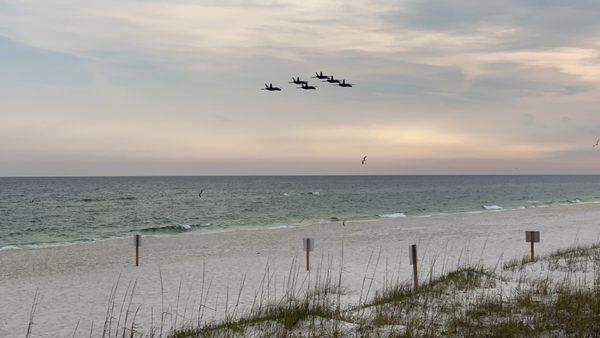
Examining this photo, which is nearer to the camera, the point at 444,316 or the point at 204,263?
the point at 444,316

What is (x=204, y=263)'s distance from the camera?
66.7ft

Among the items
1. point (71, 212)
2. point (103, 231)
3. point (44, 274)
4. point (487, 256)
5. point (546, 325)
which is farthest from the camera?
point (71, 212)

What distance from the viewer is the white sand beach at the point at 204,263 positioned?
13453 mm

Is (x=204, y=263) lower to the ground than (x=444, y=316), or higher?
lower

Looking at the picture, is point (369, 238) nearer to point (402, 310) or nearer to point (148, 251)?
point (148, 251)

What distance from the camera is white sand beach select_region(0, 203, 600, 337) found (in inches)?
530

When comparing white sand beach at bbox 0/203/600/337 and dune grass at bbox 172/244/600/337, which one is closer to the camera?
dune grass at bbox 172/244/600/337

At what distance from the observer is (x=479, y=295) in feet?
35.4

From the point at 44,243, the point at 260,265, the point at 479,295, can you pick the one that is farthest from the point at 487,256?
the point at 44,243

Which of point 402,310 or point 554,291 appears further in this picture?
point 554,291

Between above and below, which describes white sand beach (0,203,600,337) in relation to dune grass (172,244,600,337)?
below

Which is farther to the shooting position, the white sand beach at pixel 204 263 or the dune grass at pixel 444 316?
the white sand beach at pixel 204 263

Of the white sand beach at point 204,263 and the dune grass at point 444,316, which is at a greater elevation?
the dune grass at point 444,316

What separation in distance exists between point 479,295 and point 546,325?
3.16 meters
